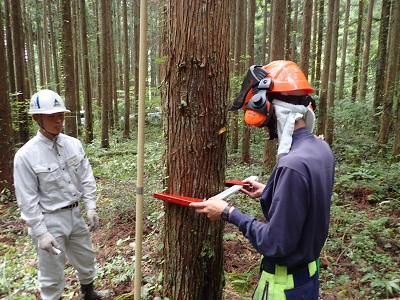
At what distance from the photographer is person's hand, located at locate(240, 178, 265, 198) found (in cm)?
263

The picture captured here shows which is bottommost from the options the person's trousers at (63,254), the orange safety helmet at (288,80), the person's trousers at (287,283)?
the person's trousers at (63,254)

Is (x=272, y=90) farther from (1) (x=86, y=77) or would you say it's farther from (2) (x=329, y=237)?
(1) (x=86, y=77)

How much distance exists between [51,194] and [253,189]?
2.15 m

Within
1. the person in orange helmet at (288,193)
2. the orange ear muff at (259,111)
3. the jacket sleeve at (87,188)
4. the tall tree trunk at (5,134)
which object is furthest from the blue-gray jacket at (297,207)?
the tall tree trunk at (5,134)

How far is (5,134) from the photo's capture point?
7.31 metres

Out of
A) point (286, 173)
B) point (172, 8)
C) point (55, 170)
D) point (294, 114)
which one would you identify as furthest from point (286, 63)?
point (55, 170)

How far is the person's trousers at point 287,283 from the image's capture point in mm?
1962

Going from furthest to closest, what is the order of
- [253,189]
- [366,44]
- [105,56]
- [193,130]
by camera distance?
[366,44]
[105,56]
[253,189]
[193,130]

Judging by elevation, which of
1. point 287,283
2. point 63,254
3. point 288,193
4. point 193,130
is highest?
point 193,130

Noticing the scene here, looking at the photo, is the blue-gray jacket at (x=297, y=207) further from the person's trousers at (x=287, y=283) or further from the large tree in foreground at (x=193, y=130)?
the large tree in foreground at (x=193, y=130)

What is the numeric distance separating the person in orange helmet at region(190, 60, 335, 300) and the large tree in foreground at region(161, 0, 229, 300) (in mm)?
373

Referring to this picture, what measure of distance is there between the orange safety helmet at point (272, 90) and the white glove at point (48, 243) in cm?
229

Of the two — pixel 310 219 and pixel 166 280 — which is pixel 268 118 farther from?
pixel 166 280

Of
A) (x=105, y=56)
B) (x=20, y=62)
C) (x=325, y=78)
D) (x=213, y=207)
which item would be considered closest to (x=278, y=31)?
(x=325, y=78)
